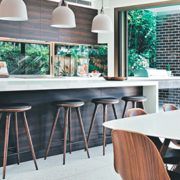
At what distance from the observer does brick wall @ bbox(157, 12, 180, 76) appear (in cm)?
689

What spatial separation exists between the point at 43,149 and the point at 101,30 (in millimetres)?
2234

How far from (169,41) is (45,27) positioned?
258 cm

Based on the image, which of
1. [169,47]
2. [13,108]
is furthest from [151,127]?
[169,47]

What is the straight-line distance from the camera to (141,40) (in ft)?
24.8

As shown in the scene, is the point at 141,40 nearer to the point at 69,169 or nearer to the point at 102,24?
the point at 102,24

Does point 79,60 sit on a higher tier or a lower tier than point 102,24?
lower

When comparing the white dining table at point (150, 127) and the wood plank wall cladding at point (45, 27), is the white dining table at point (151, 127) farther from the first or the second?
the wood plank wall cladding at point (45, 27)

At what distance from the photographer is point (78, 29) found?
7.67 meters

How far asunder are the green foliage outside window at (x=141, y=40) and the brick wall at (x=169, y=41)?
155 millimetres

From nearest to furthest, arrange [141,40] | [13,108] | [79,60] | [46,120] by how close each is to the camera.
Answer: [13,108]
[46,120]
[141,40]
[79,60]

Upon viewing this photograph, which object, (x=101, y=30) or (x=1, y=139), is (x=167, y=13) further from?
(x=1, y=139)

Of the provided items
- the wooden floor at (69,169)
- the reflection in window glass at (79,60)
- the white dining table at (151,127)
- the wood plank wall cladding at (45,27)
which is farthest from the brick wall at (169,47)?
the white dining table at (151,127)

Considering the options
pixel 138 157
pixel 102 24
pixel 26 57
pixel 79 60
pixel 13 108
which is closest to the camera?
pixel 138 157

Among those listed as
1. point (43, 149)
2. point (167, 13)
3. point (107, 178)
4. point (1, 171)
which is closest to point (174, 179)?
point (107, 178)
